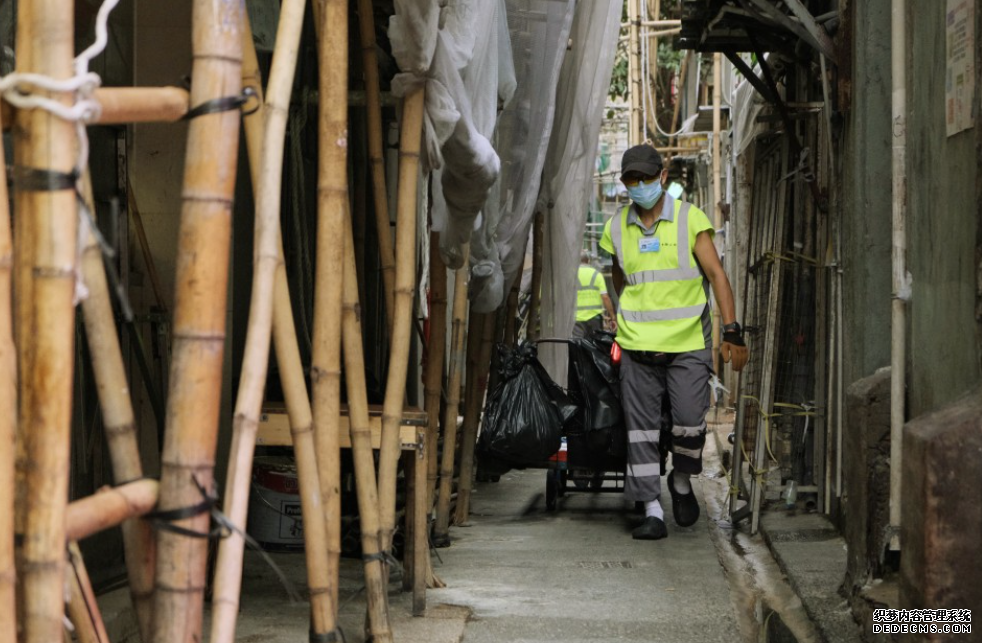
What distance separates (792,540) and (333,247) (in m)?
3.69

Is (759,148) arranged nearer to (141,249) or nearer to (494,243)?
(494,243)

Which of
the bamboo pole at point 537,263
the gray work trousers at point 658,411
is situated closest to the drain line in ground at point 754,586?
the gray work trousers at point 658,411

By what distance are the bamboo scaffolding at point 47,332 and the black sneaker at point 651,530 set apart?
4898mm

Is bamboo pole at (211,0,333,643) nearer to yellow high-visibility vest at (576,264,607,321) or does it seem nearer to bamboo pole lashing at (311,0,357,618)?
bamboo pole lashing at (311,0,357,618)

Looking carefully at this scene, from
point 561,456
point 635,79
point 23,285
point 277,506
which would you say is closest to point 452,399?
point 277,506

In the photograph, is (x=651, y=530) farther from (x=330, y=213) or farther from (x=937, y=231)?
(x=330, y=213)

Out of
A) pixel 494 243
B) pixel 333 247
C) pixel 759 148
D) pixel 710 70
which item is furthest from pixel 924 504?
pixel 710 70

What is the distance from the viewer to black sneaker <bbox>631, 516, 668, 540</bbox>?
6555mm

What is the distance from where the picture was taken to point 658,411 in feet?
22.7

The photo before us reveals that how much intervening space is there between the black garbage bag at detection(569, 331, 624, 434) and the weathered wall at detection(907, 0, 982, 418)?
2.75m

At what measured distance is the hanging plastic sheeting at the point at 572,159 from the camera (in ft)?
23.0

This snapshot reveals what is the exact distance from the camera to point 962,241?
3.70 metres

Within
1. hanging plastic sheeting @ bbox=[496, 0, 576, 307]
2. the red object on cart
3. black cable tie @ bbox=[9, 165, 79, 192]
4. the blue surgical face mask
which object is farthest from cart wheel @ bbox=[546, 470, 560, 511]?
black cable tie @ bbox=[9, 165, 79, 192]

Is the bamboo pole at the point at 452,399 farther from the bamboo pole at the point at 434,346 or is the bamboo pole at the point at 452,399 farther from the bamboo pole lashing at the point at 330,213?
the bamboo pole lashing at the point at 330,213
